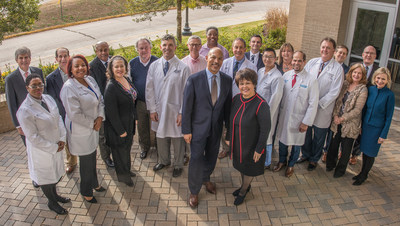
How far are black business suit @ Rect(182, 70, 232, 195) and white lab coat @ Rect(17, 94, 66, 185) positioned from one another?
1746mm

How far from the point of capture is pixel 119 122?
4.86 m

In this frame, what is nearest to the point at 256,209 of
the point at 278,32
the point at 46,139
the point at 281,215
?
the point at 281,215

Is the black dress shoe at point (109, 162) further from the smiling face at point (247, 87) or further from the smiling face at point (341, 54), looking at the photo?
the smiling face at point (341, 54)

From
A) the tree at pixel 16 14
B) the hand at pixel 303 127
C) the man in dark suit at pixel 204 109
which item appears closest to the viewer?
the man in dark suit at pixel 204 109

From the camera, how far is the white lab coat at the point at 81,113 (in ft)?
14.7

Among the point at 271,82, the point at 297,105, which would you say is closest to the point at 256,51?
the point at 271,82

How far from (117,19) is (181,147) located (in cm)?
1747

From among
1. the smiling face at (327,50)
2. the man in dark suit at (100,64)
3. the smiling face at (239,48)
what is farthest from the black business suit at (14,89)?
the smiling face at (327,50)

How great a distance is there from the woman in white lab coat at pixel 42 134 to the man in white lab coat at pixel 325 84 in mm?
3894

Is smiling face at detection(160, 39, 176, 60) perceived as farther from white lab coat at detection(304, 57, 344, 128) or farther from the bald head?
white lab coat at detection(304, 57, 344, 128)

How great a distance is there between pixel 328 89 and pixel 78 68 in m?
3.89

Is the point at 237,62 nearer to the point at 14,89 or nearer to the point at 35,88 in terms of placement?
the point at 35,88

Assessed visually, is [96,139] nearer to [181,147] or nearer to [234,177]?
[181,147]

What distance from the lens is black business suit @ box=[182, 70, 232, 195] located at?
461 cm
